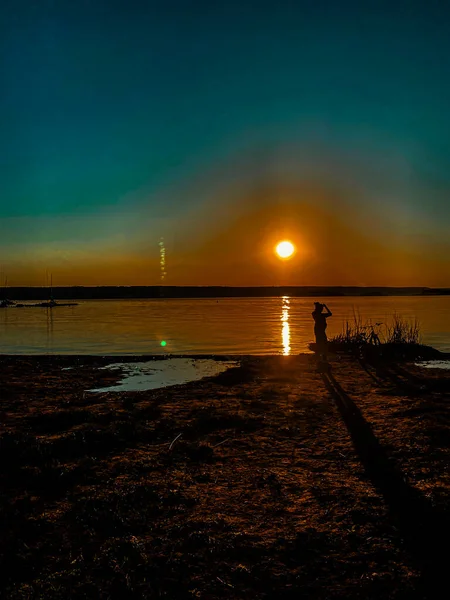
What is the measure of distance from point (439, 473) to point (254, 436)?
149 inches

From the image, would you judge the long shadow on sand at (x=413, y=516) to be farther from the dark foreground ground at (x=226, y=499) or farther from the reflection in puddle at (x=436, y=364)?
the reflection in puddle at (x=436, y=364)

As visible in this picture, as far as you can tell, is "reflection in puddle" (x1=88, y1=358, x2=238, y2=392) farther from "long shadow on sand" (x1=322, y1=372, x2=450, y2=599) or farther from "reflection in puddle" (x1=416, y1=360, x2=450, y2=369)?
"long shadow on sand" (x1=322, y1=372, x2=450, y2=599)

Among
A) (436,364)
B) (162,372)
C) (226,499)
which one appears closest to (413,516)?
(226,499)

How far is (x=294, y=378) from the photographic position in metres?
17.6

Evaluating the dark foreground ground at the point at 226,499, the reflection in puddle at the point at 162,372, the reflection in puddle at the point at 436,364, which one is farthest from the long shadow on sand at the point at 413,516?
the reflection in puddle at the point at 436,364

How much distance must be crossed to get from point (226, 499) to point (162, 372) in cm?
1422

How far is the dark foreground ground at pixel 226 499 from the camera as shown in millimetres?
5004

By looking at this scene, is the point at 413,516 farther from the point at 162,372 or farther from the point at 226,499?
the point at 162,372

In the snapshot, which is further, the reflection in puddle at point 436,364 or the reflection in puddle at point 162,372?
the reflection in puddle at point 436,364

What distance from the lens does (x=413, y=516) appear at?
6184mm

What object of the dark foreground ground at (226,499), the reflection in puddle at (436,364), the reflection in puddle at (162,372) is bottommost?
the reflection in puddle at (436,364)

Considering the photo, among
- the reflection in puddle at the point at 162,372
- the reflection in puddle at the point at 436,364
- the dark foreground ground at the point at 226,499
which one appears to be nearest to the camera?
the dark foreground ground at the point at 226,499

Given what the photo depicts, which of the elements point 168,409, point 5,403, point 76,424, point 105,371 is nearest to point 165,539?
point 76,424

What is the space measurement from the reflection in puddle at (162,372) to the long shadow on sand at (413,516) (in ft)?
31.7
